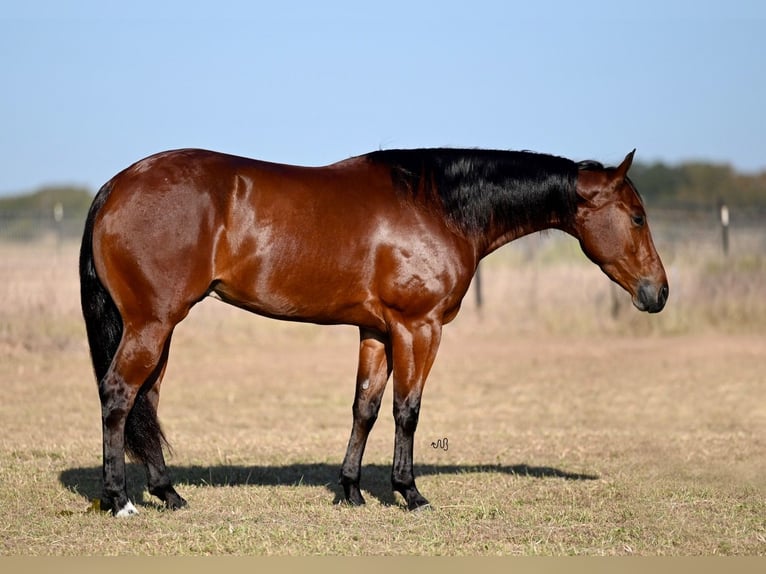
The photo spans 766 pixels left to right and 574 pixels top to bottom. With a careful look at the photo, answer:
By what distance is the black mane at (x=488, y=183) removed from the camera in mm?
6820

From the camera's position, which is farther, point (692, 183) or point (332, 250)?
point (692, 183)

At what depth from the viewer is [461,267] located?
6691mm

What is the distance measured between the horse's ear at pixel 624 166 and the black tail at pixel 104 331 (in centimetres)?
330

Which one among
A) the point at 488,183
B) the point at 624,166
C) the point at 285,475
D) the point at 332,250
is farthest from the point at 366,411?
the point at 624,166

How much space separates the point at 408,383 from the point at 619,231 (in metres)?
1.78

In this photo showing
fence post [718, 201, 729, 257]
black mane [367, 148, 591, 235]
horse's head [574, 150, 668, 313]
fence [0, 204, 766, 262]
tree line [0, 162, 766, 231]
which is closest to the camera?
black mane [367, 148, 591, 235]

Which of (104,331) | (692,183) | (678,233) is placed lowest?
(104,331)

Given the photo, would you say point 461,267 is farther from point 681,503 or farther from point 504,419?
point 504,419

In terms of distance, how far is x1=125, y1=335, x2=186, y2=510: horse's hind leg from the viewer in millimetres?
6434

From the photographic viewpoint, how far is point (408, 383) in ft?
21.8

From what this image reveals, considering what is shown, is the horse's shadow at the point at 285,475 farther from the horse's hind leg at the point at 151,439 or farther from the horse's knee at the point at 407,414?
the horse's knee at the point at 407,414

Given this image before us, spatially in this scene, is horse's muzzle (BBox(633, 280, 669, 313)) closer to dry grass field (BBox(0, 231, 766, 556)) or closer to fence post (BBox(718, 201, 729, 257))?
dry grass field (BBox(0, 231, 766, 556))

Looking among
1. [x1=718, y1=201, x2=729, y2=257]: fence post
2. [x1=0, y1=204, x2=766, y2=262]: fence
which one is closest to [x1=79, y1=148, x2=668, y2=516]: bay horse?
[x1=0, y1=204, x2=766, y2=262]: fence

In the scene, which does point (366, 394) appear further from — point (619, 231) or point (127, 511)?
point (619, 231)
